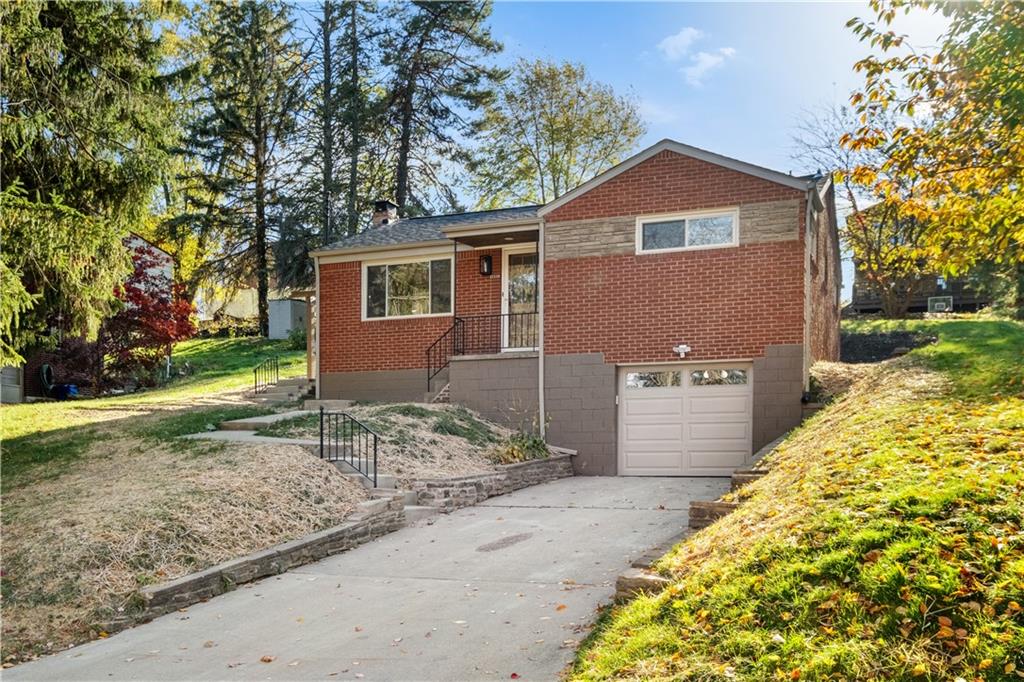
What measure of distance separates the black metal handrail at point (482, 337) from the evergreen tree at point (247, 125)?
17.1m

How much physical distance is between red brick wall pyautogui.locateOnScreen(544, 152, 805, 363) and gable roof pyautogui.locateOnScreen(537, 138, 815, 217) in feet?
0.31

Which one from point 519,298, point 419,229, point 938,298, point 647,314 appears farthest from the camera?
point 938,298

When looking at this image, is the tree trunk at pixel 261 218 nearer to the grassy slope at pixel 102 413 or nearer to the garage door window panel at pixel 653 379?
the grassy slope at pixel 102 413

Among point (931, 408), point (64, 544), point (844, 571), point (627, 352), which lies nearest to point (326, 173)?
point (627, 352)

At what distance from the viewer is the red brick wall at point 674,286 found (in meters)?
14.1

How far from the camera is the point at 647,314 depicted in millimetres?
14914

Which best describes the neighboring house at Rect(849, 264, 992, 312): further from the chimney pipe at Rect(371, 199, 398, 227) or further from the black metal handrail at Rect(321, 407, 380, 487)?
the black metal handrail at Rect(321, 407, 380, 487)

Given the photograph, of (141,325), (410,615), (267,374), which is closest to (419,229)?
(267,374)

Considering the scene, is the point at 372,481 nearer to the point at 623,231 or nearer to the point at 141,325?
the point at 623,231

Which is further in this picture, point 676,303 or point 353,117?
point 353,117

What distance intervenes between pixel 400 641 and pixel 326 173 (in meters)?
27.2

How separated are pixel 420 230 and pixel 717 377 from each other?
8.17 m

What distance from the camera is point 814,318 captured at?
53.0 feet

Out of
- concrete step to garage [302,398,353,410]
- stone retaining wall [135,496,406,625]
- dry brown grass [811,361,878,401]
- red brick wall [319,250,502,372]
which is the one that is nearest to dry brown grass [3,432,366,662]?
stone retaining wall [135,496,406,625]
